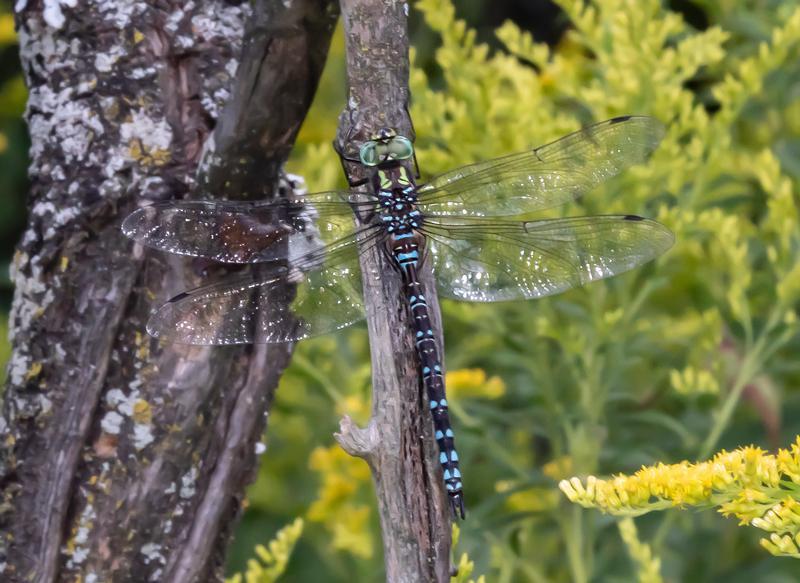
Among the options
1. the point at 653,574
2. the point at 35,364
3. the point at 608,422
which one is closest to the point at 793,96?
the point at 608,422

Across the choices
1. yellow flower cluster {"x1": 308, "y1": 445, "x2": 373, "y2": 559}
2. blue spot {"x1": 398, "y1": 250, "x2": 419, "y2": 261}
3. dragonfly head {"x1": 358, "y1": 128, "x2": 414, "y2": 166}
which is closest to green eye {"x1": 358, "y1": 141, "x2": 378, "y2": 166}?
dragonfly head {"x1": 358, "y1": 128, "x2": 414, "y2": 166}

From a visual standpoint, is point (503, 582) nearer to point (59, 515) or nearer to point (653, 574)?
point (653, 574)

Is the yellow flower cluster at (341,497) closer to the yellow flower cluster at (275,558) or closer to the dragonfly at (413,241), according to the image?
the yellow flower cluster at (275,558)

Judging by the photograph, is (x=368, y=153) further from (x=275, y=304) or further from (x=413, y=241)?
(x=275, y=304)

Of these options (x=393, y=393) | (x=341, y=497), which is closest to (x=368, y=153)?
(x=393, y=393)

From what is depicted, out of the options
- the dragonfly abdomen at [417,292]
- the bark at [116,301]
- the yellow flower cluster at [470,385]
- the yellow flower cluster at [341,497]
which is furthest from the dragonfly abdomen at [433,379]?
the yellow flower cluster at [341,497]

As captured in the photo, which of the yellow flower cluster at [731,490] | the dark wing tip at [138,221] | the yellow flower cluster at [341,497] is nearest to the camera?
the yellow flower cluster at [731,490]

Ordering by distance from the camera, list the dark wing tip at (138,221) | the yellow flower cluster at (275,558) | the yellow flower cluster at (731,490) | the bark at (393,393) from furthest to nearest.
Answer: the yellow flower cluster at (275,558) < the dark wing tip at (138,221) < the bark at (393,393) < the yellow flower cluster at (731,490)
